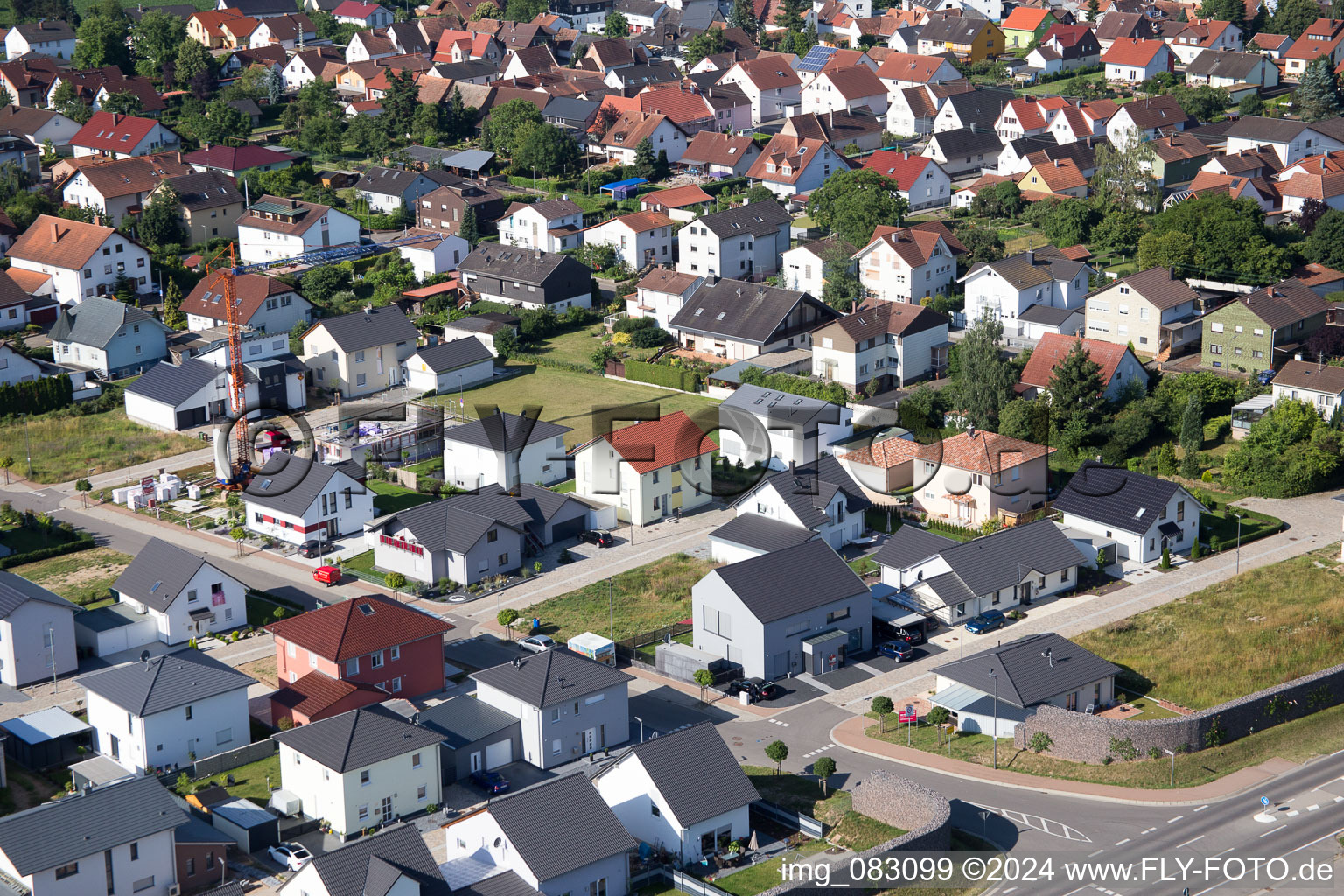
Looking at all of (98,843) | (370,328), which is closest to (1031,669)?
(98,843)

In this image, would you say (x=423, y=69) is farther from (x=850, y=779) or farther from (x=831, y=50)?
(x=850, y=779)

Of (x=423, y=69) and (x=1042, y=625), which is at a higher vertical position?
(x=423, y=69)

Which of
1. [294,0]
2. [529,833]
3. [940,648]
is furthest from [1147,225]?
[294,0]

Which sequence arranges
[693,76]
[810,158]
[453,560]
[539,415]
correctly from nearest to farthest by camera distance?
[453,560] → [539,415] → [810,158] → [693,76]

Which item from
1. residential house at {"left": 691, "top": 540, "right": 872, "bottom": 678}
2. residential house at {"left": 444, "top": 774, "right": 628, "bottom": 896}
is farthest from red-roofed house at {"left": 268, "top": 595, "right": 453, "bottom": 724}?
residential house at {"left": 444, "top": 774, "right": 628, "bottom": 896}

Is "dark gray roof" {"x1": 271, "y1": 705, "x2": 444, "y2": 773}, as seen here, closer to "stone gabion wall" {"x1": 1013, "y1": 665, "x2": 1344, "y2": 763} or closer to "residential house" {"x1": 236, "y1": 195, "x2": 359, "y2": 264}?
"stone gabion wall" {"x1": 1013, "y1": 665, "x2": 1344, "y2": 763}

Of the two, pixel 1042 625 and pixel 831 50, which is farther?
pixel 831 50
